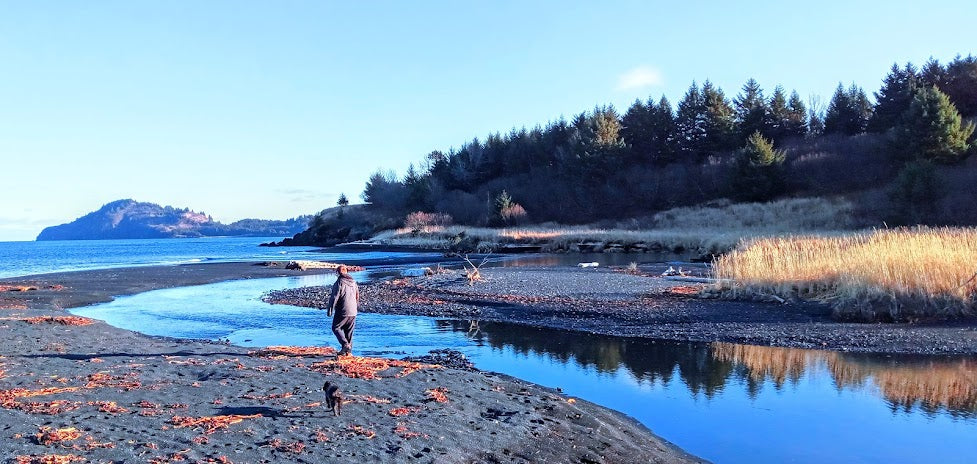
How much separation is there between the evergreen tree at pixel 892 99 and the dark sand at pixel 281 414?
7281 cm

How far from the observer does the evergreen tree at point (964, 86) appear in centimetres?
6988

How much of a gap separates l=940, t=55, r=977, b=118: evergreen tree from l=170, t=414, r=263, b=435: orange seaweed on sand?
7814 cm

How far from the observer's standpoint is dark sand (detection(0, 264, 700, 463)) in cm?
772

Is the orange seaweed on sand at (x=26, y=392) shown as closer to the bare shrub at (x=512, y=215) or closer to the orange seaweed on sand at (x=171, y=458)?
the orange seaweed on sand at (x=171, y=458)

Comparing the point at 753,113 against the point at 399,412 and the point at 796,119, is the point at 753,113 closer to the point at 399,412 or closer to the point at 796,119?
the point at 796,119

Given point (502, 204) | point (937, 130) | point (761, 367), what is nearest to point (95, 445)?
point (761, 367)

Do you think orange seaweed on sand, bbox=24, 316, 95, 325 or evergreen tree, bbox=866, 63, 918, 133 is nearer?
orange seaweed on sand, bbox=24, 316, 95, 325

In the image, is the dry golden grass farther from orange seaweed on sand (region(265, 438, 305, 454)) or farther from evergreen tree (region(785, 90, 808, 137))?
evergreen tree (region(785, 90, 808, 137))

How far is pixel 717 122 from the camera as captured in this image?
267 ft

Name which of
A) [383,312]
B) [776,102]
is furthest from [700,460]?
[776,102]

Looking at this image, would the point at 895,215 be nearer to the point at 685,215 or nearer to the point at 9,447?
the point at 685,215

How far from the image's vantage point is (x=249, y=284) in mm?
35844

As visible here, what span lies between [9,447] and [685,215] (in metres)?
66.3

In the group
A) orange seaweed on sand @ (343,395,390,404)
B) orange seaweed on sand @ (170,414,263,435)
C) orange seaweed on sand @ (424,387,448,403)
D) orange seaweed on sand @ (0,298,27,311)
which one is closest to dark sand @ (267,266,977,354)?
orange seaweed on sand @ (0,298,27,311)
